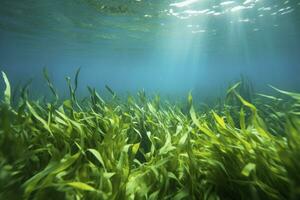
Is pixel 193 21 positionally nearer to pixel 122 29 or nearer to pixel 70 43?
pixel 122 29

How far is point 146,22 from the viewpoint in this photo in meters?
22.0

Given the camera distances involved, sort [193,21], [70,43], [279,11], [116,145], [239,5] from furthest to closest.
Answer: [70,43] → [193,21] → [279,11] → [239,5] → [116,145]

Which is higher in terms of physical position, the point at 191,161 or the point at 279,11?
the point at 279,11

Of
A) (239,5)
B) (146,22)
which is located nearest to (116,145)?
(239,5)

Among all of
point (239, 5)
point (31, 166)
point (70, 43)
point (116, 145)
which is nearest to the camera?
point (31, 166)

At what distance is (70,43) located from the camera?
33469 millimetres

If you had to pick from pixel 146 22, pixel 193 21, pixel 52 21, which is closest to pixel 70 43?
pixel 52 21

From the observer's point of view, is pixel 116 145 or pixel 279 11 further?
pixel 279 11

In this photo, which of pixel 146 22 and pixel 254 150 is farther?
pixel 146 22

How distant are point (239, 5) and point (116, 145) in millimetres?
18053

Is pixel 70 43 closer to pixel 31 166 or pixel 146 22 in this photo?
pixel 146 22

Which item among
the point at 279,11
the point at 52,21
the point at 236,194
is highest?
the point at 52,21

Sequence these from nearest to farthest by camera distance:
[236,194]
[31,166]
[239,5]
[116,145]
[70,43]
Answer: [236,194] < [31,166] < [116,145] < [239,5] < [70,43]

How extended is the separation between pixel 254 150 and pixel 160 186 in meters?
0.88
